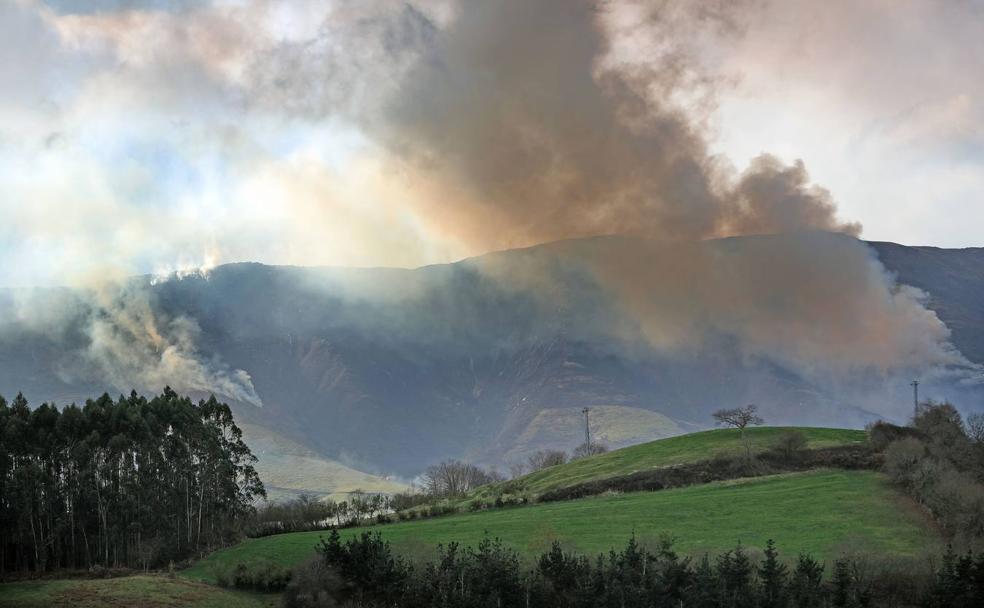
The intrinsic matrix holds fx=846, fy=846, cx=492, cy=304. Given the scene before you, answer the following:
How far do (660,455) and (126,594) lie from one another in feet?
315

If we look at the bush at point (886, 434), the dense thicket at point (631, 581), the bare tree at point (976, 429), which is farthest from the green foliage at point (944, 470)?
the dense thicket at point (631, 581)

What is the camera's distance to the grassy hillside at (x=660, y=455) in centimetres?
13538

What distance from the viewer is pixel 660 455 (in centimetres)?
14400

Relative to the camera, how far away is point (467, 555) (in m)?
76.4

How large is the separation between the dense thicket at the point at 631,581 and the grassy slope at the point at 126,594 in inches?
220

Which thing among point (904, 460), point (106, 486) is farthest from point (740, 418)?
point (106, 486)

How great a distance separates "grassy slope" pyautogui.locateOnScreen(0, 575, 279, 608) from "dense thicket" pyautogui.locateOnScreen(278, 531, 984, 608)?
5.58 meters

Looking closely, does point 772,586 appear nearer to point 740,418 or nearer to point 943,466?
point 943,466

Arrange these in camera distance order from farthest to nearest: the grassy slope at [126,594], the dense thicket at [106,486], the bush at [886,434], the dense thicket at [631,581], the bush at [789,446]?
1. the bush at [789,446]
2. the bush at [886,434]
3. the dense thicket at [106,486]
4. the grassy slope at [126,594]
5. the dense thicket at [631,581]

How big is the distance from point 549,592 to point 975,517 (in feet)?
136

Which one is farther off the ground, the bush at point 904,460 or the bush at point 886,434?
the bush at point 886,434

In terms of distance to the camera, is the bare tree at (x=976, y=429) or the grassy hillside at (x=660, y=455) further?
the grassy hillside at (x=660, y=455)

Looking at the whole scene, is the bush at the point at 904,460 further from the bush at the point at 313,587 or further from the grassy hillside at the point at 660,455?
the bush at the point at 313,587

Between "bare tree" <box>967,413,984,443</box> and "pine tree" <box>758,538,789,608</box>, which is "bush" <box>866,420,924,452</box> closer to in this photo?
"bare tree" <box>967,413,984,443</box>
